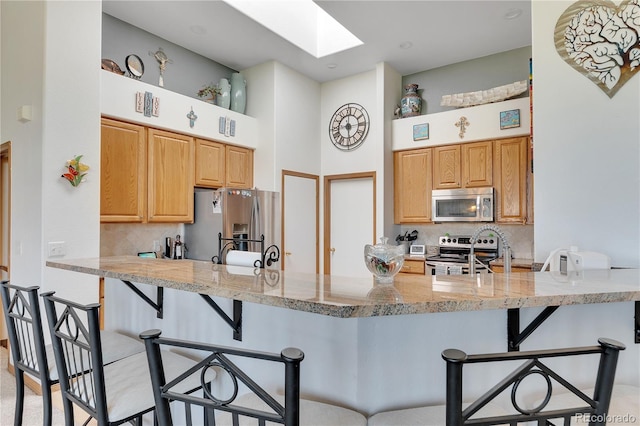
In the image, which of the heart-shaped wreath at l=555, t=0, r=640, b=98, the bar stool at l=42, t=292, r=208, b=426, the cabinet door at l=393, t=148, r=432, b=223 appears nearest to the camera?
the bar stool at l=42, t=292, r=208, b=426

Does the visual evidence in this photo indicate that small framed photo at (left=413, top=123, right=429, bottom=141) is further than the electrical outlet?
Yes

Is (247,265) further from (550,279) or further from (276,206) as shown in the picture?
(276,206)

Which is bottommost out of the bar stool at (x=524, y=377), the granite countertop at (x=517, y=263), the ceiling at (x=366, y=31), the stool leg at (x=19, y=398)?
the stool leg at (x=19, y=398)

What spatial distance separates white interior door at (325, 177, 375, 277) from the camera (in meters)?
4.77

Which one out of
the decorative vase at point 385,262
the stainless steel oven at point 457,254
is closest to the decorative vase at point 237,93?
the stainless steel oven at point 457,254

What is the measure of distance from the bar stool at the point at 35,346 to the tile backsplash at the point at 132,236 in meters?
1.94

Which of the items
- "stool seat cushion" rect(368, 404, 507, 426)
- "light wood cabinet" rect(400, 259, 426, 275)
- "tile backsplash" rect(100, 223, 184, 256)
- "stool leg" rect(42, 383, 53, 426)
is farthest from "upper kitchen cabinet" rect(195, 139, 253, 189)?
"stool seat cushion" rect(368, 404, 507, 426)

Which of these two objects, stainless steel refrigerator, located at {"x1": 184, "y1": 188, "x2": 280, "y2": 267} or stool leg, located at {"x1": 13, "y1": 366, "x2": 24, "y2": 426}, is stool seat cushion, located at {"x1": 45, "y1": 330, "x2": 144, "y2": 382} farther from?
stainless steel refrigerator, located at {"x1": 184, "y1": 188, "x2": 280, "y2": 267}

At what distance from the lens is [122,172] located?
3.29 m

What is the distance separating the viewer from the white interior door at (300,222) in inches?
180

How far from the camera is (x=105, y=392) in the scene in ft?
3.89

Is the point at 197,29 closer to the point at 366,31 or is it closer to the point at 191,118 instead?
the point at 191,118

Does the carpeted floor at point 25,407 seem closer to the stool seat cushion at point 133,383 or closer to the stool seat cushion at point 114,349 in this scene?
the stool seat cushion at point 114,349

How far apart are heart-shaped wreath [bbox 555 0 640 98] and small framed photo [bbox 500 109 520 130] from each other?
1.74 m
